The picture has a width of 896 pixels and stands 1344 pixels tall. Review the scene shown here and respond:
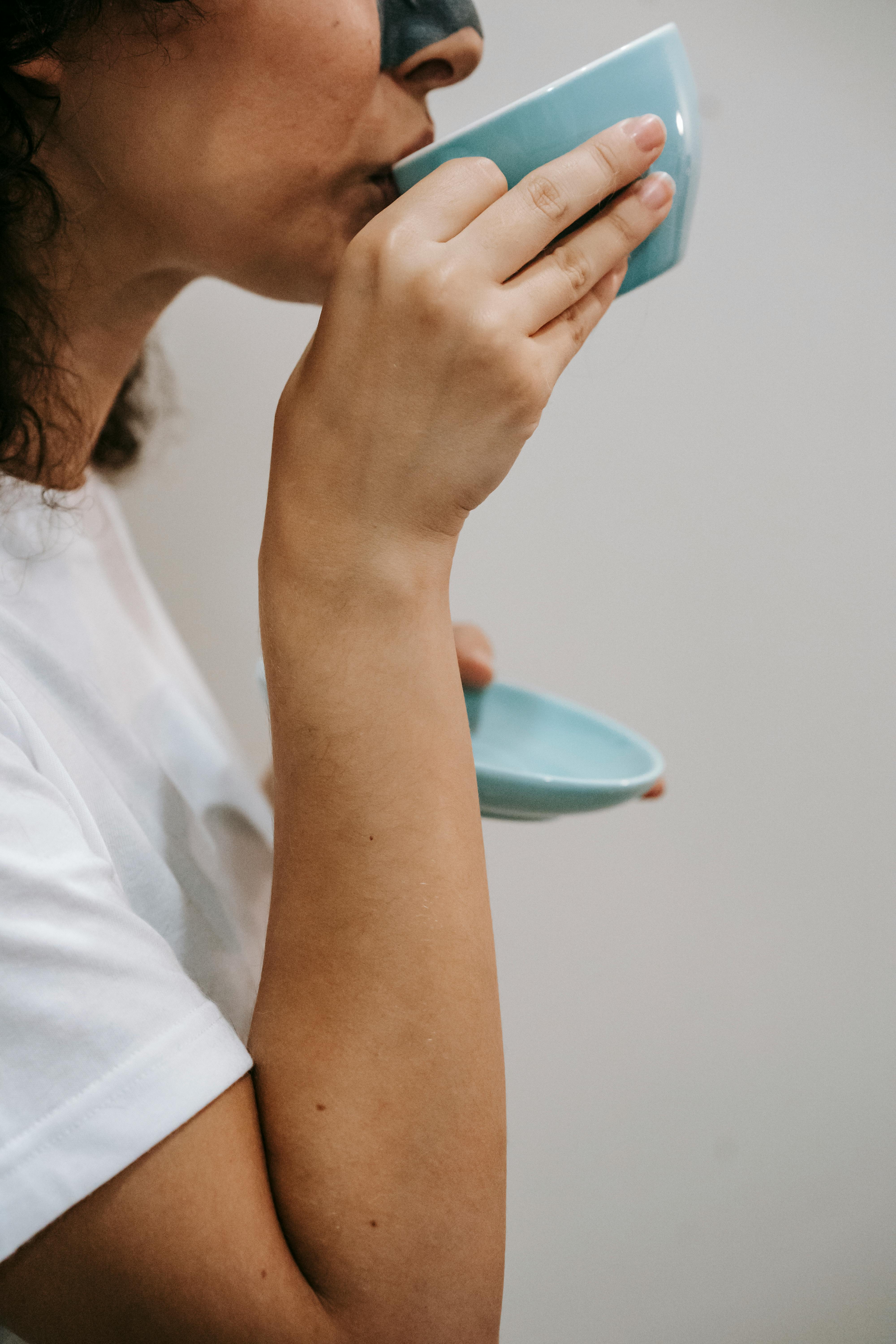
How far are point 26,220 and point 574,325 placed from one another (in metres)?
0.33

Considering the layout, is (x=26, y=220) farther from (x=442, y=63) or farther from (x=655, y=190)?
(x=655, y=190)

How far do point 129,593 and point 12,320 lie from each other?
0.78 ft

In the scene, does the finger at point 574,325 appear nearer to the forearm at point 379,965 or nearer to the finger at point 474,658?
the forearm at point 379,965

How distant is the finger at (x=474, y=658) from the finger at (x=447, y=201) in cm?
37

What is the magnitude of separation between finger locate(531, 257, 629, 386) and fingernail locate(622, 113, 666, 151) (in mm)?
58

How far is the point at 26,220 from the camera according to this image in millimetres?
514

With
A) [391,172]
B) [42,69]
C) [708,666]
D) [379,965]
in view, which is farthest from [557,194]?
[708,666]

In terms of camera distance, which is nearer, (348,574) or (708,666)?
(348,574)

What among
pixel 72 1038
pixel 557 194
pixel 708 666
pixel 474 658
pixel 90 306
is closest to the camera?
pixel 72 1038

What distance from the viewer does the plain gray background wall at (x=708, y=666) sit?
0.96 metres

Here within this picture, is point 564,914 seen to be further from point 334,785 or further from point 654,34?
point 654,34

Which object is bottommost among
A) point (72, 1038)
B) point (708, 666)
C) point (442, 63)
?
point (708, 666)

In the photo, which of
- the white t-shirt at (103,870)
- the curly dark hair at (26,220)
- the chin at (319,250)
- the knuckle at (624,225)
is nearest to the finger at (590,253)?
the knuckle at (624,225)

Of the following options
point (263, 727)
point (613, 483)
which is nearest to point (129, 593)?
point (263, 727)
